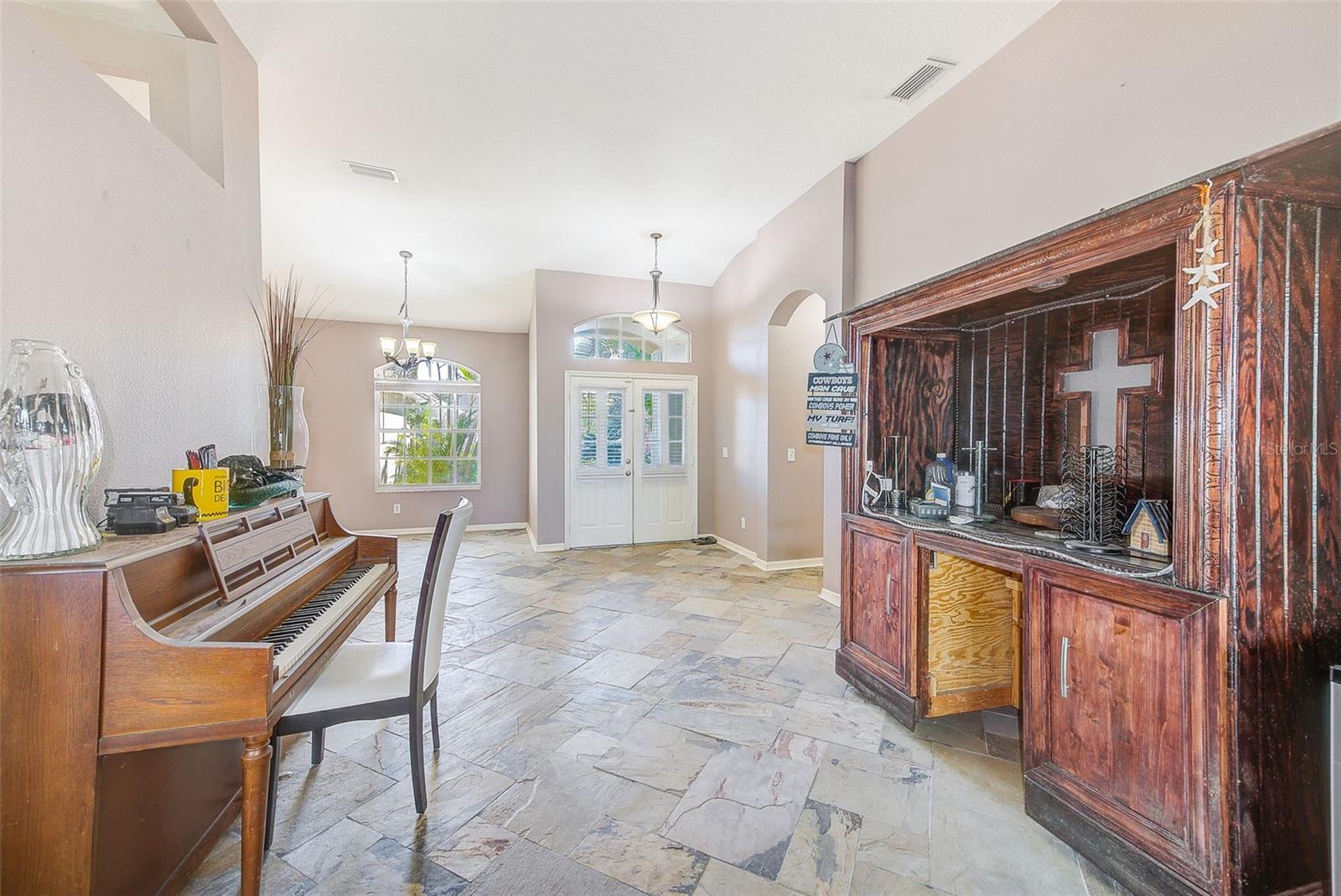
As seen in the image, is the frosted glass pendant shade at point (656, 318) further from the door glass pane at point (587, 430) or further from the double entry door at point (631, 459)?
the door glass pane at point (587, 430)

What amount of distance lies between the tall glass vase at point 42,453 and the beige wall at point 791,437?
15.3ft

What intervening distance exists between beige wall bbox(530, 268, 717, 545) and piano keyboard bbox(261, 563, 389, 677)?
147 inches

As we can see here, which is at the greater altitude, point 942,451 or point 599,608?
point 942,451

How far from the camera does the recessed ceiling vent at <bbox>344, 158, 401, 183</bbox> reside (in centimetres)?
386

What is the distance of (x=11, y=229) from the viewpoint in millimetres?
1317

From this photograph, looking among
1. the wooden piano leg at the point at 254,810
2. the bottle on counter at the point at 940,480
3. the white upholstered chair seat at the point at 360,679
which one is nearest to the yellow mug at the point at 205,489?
the white upholstered chair seat at the point at 360,679

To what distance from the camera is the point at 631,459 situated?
654 cm

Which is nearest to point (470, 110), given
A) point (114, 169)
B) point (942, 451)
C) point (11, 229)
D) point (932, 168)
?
point (114, 169)

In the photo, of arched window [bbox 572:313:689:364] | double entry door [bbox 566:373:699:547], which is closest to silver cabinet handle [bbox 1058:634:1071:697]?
double entry door [bbox 566:373:699:547]

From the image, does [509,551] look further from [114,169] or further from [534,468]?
[114,169]

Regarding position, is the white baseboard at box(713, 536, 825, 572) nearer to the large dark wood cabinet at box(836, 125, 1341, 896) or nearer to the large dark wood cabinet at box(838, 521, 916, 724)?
the large dark wood cabinet at box(838, 521, 916, 724)

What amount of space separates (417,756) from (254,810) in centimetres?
57

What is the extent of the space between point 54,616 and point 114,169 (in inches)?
54.7

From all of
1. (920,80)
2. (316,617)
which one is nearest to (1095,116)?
(920,80)
